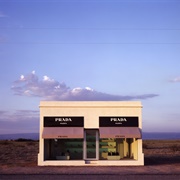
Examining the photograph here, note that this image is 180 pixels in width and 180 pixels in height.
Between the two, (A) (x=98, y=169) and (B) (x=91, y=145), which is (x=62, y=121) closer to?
(B) (x=91, y=145)

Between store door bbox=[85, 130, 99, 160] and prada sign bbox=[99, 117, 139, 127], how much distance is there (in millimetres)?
972

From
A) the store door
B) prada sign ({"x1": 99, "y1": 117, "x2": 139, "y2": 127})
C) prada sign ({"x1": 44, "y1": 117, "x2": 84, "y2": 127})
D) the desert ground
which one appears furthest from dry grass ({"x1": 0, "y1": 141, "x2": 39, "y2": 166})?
prada sign ({"x1": 99, "y1": 117, "x2": 139, "y2": 127})

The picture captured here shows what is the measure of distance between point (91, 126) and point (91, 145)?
1.46 m

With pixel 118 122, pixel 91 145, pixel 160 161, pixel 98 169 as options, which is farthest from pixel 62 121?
pixel 160 161

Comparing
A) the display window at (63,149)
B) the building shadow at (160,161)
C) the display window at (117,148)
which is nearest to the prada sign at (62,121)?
the display window at (63,149)

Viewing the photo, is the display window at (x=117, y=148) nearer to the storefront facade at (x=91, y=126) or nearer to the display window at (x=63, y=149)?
the storefront facade at (x=91, y=126)

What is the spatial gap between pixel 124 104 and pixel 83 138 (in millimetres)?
3952

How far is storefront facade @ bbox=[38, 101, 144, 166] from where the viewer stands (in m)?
28.0

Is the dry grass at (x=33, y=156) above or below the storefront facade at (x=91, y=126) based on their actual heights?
below

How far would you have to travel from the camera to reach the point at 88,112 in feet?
92.7

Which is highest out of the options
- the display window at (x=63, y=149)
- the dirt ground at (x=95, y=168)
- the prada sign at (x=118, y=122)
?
the prada sign at (x=118, y=122)

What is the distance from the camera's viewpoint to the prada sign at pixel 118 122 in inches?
1111

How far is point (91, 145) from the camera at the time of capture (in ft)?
93.2

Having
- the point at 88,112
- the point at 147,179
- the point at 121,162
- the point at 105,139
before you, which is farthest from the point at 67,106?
the point at 147,179
